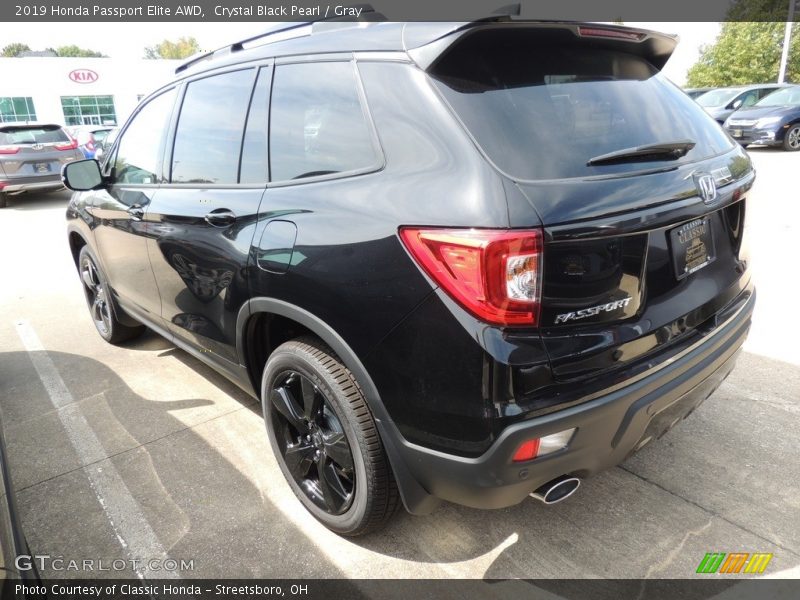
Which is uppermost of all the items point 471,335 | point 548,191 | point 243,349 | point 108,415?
point 548,191

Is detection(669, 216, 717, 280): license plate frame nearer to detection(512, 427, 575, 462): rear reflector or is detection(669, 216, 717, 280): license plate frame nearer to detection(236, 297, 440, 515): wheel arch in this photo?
detection(512, 427, 575, 462): rear reflector

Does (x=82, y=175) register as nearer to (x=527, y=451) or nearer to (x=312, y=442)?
(x=312, y=442)

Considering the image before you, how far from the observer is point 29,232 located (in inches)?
370

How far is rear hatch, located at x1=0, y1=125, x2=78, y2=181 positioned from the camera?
38.2 feet

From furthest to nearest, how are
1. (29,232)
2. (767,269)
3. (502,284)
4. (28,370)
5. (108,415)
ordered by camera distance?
(29,232)
(767,269)
(28,370)
(108,415)
(502,284)

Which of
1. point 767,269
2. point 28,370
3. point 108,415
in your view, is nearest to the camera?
point 108,415

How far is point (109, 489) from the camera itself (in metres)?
2.72

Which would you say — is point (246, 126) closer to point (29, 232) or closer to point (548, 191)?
point (548, 191)

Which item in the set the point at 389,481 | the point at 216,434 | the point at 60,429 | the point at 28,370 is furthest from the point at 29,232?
the point at 389,481

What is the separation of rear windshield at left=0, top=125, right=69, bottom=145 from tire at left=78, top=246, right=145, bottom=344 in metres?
9.63

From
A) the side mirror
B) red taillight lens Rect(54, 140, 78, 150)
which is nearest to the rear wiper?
the side mirror

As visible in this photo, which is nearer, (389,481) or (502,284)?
(502,284)

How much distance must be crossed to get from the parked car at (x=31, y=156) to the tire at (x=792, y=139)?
1676 centimetres

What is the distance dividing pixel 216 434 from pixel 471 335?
80.6 inches
